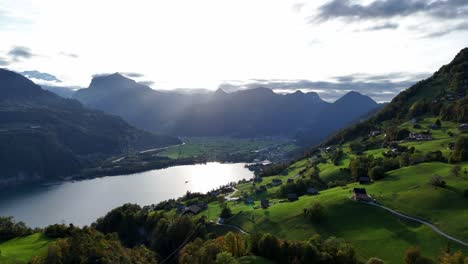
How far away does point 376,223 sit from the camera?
Result: 52.4 m

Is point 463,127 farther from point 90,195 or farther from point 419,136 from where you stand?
point 90,195

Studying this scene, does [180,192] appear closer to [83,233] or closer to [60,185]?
[60,185]

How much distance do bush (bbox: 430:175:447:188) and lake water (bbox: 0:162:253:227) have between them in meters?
109

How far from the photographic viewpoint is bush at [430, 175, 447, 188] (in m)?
58.2

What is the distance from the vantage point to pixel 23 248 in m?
53.4

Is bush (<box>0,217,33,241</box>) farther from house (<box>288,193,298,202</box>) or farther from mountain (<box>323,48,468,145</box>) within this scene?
mountain (<box>323,48,468,145</box>)

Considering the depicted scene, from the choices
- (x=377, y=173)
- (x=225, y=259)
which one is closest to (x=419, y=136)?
(x=377, y=173)

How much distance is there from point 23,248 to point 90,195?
366 feet

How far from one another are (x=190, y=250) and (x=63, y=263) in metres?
16.5

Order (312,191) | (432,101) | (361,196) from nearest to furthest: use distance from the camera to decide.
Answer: (361,196) < (312,191) < (432,101)

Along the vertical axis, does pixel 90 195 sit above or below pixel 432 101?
below


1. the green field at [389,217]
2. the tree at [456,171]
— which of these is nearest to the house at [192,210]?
the green field at [389,217]

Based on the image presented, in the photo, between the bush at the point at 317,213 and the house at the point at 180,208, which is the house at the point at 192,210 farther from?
the bush at the point at 317,213

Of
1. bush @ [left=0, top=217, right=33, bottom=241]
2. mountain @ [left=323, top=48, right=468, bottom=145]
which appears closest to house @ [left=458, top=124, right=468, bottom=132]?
mountain @ [left=323, top=48, right=468, bottom=145]
